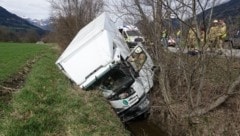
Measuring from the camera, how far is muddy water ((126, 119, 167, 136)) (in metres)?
12.8

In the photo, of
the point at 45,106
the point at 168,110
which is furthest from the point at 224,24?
the point at 45,106

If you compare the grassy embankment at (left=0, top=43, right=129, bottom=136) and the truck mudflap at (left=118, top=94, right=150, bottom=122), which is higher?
the grassy embankment at (left=0, top=43, right=129, bottom=136)

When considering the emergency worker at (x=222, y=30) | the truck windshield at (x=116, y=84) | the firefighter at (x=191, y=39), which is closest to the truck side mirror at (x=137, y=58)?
the truck windshield at (x=116, y=84)

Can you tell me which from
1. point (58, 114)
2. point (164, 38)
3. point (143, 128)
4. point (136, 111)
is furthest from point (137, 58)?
point (58, 114)

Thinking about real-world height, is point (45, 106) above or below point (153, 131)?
above

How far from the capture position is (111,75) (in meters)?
13.3

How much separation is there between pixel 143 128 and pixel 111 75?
73.8 inches

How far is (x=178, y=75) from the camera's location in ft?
44.4

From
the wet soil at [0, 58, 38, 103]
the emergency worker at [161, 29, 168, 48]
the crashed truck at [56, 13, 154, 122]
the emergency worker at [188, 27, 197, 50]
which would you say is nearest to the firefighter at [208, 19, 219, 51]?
the emergency worker at [188, 27, 197, 50]

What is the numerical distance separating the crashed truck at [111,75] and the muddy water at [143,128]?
1.07ft

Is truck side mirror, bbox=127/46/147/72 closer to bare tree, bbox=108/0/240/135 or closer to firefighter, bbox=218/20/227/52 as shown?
bare tree, bbox=108/0/240/135

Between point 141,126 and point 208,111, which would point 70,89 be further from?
point 208,111

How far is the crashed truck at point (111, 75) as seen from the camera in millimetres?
13133

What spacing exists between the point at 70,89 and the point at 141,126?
254 cm
